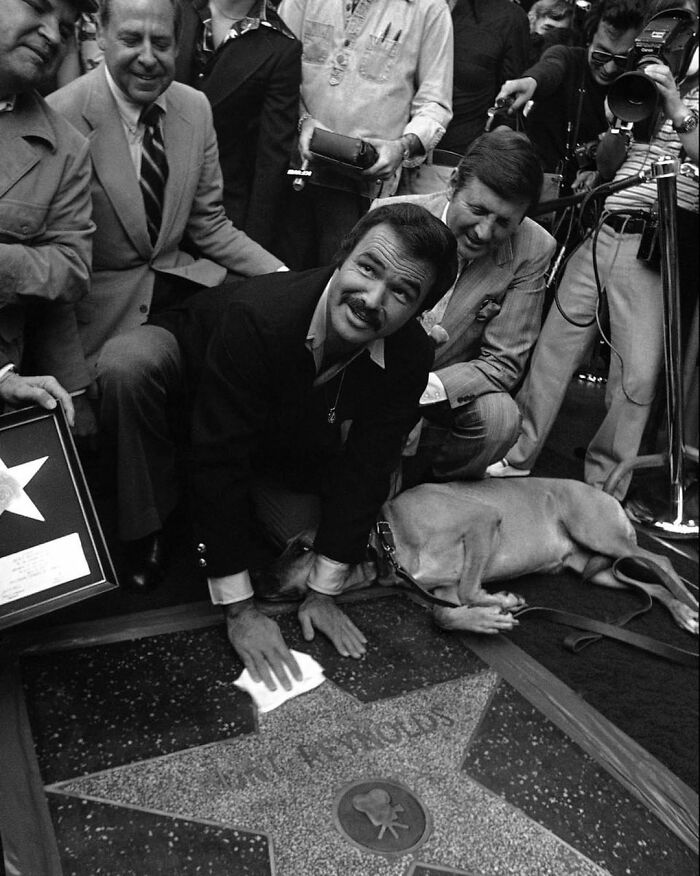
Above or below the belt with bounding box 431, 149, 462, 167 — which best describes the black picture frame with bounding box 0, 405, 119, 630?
below

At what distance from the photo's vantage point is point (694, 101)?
108 cm

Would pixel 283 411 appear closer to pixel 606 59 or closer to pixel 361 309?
pixel 361 309

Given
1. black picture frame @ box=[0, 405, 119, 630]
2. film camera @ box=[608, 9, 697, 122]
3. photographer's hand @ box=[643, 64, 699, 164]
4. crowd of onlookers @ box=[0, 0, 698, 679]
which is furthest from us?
crowd of onlookers @ box=[0, 0, 698, 679]

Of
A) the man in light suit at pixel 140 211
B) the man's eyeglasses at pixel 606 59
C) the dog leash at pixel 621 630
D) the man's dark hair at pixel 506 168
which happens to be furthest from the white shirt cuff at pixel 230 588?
the man's eyeglasses at pixel 606 59

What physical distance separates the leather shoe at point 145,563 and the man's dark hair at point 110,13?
137 centimetres

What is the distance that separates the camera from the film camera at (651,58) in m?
1.58

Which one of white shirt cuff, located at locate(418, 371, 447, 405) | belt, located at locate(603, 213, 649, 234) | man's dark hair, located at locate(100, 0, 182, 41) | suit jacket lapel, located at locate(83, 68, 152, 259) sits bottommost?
A: white shirt cuff, located at locate(418, 371, 447, 405)

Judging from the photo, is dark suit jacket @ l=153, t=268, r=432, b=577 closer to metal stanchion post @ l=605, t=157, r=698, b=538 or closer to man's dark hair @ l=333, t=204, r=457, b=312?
man's dark hair @ l=333, t=204, r=457, b=312

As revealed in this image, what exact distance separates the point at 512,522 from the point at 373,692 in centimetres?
79

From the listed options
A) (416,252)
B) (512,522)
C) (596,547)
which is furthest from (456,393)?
(416,252)

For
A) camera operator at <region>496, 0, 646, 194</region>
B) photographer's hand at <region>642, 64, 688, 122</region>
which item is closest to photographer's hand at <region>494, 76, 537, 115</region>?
camera operator at <region>496, 0, 646, 194</region>

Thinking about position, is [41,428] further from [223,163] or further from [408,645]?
[223,163]

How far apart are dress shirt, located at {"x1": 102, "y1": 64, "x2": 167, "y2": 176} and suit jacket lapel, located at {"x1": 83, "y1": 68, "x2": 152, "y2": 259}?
1 cm

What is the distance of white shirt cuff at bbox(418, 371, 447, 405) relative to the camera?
103 inches
